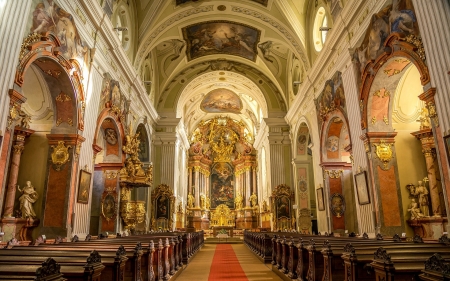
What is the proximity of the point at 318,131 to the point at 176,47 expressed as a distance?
29.2ft

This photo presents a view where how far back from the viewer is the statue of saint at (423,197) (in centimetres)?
780

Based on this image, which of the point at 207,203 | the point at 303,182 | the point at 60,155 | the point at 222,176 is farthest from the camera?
the point at 222,176

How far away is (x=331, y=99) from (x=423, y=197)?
14.1 feet

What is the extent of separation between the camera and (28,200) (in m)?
7.57

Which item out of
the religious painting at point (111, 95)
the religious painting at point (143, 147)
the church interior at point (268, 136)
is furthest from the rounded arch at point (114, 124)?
the religious painting at point (143, 147)

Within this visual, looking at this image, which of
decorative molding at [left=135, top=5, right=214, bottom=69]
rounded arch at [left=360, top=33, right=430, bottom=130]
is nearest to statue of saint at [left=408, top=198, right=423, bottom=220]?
rounded arch at [left=360, top=33, right=430, bottom=130]

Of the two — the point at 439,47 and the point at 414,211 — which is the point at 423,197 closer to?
the point at 414,211

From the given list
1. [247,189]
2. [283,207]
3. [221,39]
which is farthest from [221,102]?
[283,207]

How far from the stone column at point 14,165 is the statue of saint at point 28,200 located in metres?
0.19

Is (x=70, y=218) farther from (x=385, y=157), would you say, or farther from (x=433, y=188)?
(x=433, y=188)

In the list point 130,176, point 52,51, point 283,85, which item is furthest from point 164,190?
point 52,51

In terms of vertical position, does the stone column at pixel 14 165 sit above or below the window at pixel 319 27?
below

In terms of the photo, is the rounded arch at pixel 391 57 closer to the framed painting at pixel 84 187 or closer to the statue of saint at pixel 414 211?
the statue of saint at pixel 414 211

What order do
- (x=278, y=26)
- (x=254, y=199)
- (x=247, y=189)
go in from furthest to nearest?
(x=247, y=189), (x=254, y=199), (x=278, y=26)
